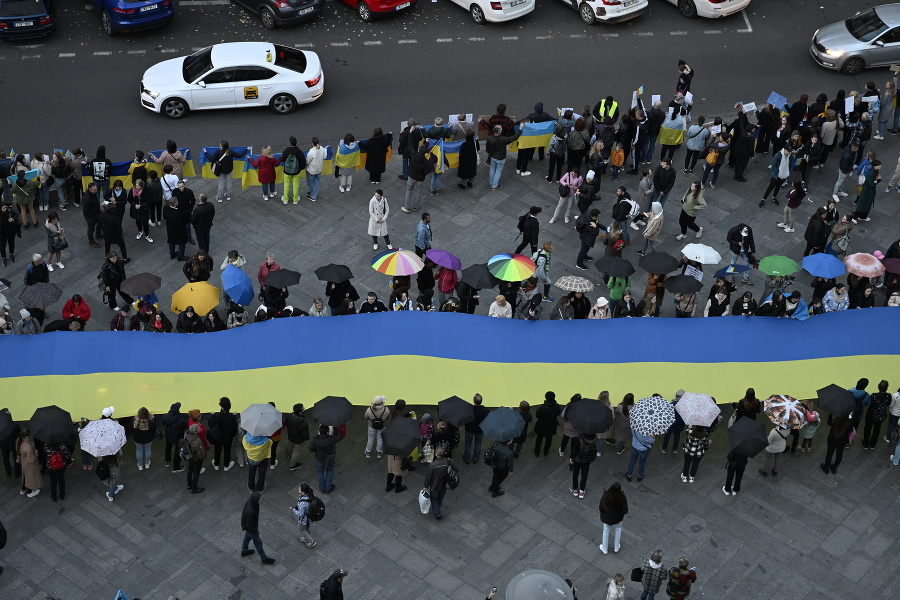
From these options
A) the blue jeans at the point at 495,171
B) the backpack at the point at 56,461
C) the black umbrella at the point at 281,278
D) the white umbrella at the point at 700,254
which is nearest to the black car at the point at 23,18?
the blue jeans at the point at 495,171

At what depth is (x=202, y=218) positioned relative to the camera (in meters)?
22.8

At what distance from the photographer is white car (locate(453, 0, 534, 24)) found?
29.8 meters

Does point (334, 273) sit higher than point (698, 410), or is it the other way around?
point (334, 273)

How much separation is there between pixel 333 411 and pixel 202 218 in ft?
20.0

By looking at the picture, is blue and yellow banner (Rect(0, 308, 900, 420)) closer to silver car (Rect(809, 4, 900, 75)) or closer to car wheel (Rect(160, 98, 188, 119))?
car wheel (Rect(160, 98, 188, 119))

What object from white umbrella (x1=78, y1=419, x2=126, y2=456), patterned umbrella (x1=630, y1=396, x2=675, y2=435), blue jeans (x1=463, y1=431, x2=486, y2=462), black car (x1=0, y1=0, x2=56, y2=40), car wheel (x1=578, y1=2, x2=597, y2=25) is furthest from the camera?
car wheel (x1=578, y1=2, x2=597, y2=25)

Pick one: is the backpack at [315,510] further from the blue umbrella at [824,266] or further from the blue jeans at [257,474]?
the blue umbrella at [824,266]

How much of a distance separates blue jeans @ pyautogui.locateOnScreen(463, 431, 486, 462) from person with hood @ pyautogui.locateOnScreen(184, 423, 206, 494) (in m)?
4.03

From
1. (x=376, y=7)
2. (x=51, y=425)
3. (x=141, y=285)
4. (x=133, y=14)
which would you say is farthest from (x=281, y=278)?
(x=376, y=7)

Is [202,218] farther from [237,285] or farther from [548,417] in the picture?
[548,417]

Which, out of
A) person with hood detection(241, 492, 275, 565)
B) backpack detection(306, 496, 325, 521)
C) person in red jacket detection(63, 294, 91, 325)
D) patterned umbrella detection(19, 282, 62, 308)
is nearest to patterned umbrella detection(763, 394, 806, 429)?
Result: backpack detection(306, 496, 325, 521)

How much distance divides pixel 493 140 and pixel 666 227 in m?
3.86

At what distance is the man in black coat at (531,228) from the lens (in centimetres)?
2294

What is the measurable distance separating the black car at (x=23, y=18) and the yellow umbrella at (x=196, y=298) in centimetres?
1091
